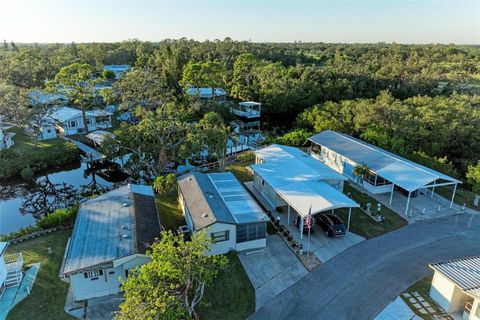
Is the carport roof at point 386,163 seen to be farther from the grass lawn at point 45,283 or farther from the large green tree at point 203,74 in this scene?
the large green tree at point 203,74

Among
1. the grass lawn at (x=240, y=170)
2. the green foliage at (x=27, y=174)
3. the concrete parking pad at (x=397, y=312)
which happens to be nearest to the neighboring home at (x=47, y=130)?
the green foliage at (x=27, y=174)

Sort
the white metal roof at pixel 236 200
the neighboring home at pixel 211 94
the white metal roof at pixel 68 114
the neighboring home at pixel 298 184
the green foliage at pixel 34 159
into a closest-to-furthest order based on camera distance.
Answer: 1. the white metal roof at pixel 236 200
2. the neighboring home at pixel 298 184
3. the green foliage at pixel 34 159
4. the white metal roof at pixel 68 114
5. the neighboring home at pixel 211 94

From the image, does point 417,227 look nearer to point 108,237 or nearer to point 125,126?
point 108,237

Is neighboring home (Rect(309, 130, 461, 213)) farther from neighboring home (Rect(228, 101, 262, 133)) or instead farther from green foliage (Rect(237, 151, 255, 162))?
neighboring home (Rect(228, 101, 262, 133))

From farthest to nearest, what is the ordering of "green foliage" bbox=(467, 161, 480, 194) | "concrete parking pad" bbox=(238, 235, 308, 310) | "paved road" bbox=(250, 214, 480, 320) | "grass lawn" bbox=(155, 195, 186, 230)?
"green foliage" bbox=(467, 161, 480, 194) → "grass lawn" bbox=(155, 195, 186, 230) → "concrete parking pad" bbox=(238, 235, 308, 310) → "paved road" bbox=(250, 214, 480, 320)

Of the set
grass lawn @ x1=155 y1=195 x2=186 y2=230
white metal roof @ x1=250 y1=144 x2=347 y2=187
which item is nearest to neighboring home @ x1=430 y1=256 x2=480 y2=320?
white metal roof @ x1=250 y1=144 x2=347 y2=187

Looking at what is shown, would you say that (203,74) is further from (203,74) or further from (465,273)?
(465,273)

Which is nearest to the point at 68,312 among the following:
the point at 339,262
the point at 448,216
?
the point at 339,262
